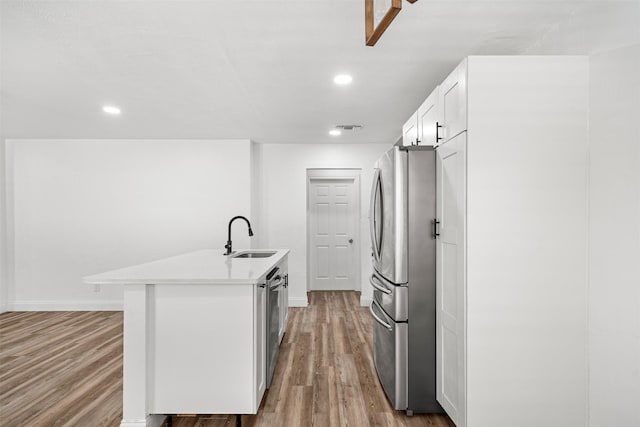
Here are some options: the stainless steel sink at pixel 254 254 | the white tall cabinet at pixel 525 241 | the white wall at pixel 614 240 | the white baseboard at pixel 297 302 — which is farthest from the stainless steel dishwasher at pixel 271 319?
the white baseboard at pixel 297 302

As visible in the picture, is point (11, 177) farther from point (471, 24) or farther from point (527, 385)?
point (527, 385)

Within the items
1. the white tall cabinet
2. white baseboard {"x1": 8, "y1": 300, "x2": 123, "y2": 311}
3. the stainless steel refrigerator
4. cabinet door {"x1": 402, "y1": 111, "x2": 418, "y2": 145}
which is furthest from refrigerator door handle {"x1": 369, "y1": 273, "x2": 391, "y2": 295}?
white baseboard {"x1": 8, "y1": 300, "x2": 123, "y2": 311}

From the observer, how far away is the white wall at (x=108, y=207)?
4.79m

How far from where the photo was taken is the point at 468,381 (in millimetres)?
1812

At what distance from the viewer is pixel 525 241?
1.82 meters

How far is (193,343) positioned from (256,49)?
191cm

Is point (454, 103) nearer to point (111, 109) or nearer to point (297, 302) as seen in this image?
point (111, 109)

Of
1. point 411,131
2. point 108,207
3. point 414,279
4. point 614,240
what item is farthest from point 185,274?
point 108,207

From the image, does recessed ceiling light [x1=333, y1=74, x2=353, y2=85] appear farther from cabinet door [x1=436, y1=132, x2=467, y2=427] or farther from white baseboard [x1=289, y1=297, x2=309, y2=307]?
white baseboard [x1=289, y1=297, x2=309, y2=307]

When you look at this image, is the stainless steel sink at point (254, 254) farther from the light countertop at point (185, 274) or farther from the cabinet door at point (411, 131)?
the cabinet door at point (411, 131)

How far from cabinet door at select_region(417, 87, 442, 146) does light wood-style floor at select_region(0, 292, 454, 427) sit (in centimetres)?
186

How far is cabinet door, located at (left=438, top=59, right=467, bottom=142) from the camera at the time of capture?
6.08ft

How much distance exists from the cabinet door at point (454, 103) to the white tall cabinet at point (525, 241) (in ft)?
0.09

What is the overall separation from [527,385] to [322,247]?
13.7 ft
